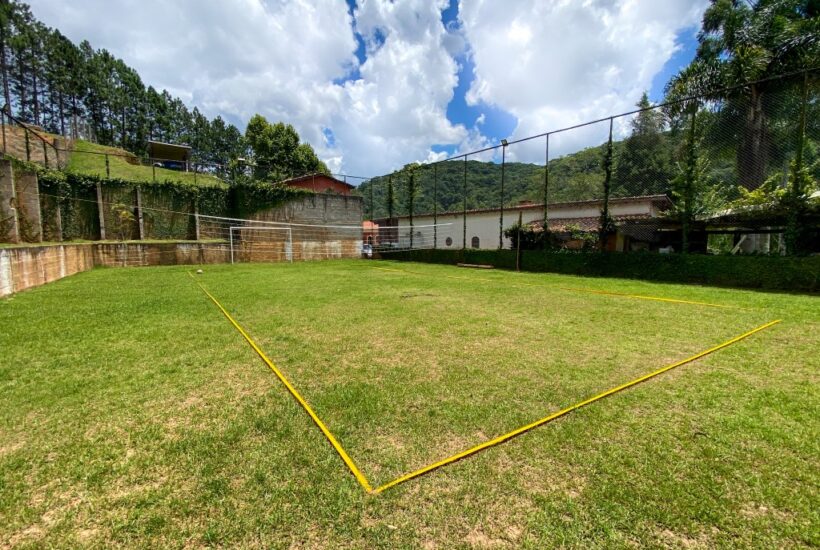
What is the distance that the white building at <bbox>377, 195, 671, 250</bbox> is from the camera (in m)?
15.5

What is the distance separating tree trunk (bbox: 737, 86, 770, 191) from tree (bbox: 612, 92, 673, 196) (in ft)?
5.78

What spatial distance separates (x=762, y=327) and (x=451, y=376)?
4.15m

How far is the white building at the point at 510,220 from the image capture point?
15.5 metres

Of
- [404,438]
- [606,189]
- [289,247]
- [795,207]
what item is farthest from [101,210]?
[795,207]

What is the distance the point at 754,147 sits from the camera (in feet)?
32.4

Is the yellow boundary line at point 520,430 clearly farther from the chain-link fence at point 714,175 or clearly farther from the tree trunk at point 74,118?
the tree trunk at point 74,118

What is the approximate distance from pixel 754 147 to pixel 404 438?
13399 millimetres

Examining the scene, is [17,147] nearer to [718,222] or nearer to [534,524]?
[534,524]

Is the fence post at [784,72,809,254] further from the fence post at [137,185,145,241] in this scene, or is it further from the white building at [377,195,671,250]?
the fence post at [137,185,145,241]

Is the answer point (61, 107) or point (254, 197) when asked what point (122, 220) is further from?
point (61, 107)

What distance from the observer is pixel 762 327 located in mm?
4176

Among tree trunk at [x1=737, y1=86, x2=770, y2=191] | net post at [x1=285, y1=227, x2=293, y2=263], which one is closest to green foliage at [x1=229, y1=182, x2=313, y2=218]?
net post at [x1=285, y1=227, x2=293, y2=263]

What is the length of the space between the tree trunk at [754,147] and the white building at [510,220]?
3.66m

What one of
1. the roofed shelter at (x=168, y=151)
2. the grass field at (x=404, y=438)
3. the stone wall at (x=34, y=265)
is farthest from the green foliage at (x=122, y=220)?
the roofed shelter at (x=168, y=151)
